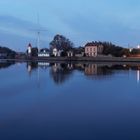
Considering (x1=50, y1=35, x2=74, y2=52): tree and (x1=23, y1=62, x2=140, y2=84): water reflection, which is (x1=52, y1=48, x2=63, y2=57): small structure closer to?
(x1=50, y1=35, x2=74, y2=52): tree

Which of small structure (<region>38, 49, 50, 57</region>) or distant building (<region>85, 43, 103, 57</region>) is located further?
small structure (<region>38, 49, 50, 57</region>)

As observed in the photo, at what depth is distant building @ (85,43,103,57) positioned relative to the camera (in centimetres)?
10054

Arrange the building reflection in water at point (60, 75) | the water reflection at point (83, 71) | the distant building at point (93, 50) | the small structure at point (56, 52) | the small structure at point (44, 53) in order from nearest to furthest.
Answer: the building reflection in water at point (60, 75), the water reflection at point (83, 71), the small structure at point (56, 52), the distant building at point (93, 50), the small structure at point (44, 53)

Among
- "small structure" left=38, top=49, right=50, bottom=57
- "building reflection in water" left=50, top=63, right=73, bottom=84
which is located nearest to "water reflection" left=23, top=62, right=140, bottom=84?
"building reflection in water" left=50, top=63, right=73, bottom=84

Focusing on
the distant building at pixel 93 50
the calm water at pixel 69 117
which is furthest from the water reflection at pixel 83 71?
the distant building at pixel 93 50

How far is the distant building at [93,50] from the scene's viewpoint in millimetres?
100537

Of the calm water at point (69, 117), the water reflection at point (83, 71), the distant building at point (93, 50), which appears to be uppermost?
the distant building at point (93, 50)

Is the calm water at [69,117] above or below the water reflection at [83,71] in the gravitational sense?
above

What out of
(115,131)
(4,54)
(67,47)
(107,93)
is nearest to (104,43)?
(67,47)

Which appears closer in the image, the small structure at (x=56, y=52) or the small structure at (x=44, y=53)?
the small structure at (x=56, y=52)

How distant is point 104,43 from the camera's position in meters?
103

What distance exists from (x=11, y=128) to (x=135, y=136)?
3.02 meters

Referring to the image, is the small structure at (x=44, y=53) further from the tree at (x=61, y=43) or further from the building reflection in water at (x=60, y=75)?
the building reflection in water at (x=60, y=75)

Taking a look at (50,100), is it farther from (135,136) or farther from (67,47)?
(67,47)
